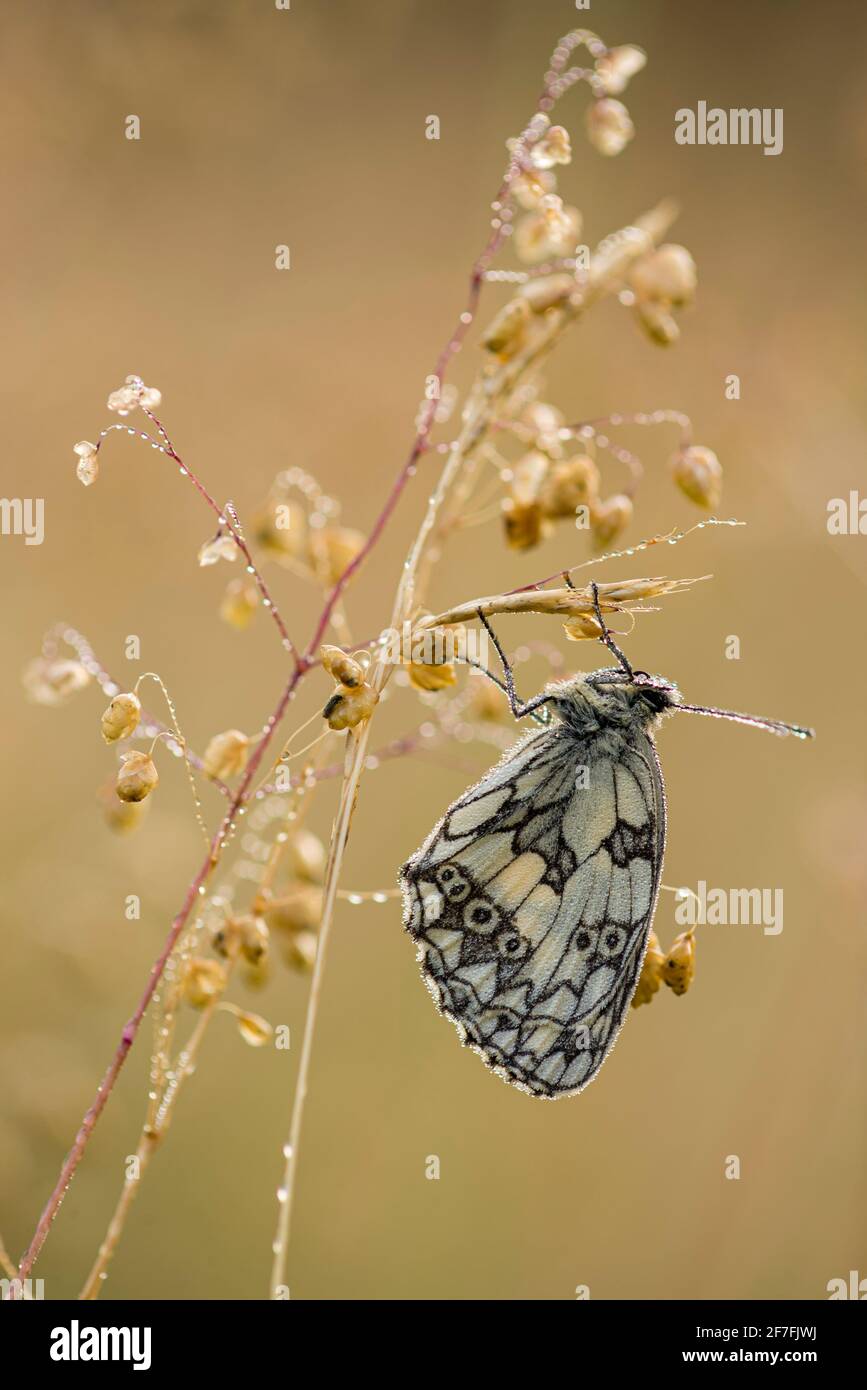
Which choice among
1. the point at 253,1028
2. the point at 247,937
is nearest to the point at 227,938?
the point at 247,937

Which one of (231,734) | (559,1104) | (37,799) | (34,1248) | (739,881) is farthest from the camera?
(739,881)

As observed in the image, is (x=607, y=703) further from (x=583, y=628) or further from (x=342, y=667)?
(x=342, y=667)

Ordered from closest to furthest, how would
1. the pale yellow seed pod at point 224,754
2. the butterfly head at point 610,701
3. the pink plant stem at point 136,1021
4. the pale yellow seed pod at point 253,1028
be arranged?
the pink plant stem at point 136,1021
the pale yellow seed pod at point 224,754
the pale yellow seed pod at point 253,1028
the butterfly head at point 610,701

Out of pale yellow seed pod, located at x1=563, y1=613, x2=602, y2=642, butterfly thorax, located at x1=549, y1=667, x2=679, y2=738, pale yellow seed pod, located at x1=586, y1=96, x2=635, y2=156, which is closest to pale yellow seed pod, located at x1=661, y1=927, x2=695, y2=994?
butterfly thorax, located at x1=549, y1=667, x2=679, y2=738

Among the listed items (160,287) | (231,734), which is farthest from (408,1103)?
(160,287)

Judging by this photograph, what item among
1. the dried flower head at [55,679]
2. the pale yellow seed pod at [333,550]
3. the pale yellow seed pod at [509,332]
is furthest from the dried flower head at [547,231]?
the dried flower head at [55,679]

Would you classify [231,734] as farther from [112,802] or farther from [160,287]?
[160,287]

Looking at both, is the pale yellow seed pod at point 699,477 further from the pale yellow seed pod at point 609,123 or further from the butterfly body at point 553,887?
the pale yellow seed pod at point 609,123
